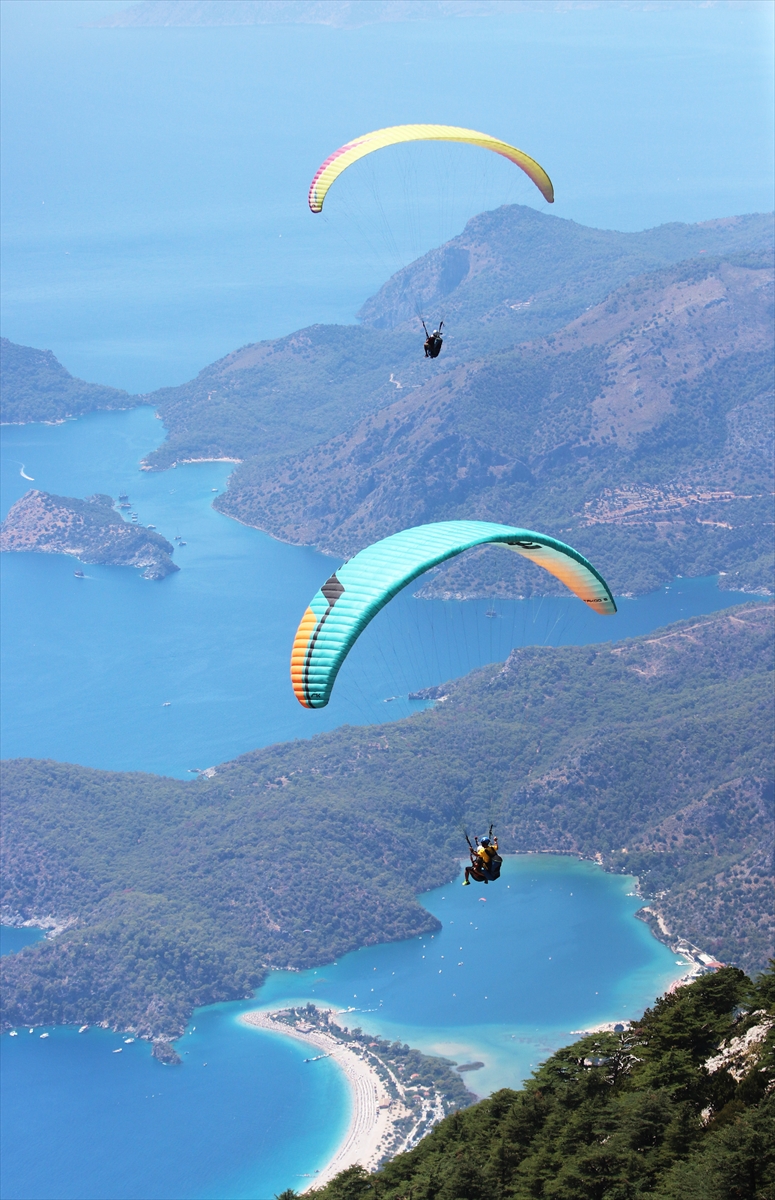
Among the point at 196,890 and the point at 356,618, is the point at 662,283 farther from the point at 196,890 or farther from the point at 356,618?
the point at 356,618

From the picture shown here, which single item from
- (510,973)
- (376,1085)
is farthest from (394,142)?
(510,973)

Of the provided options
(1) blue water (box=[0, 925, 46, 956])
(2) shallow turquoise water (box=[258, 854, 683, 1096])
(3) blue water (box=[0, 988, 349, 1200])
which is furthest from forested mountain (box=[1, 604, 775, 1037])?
(3) blue water (box=[0, 988, 349, 1200])

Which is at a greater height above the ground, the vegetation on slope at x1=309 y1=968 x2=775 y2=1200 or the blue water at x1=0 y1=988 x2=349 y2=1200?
the blue water at x1=0 y1=988 x2=349 y2=1200

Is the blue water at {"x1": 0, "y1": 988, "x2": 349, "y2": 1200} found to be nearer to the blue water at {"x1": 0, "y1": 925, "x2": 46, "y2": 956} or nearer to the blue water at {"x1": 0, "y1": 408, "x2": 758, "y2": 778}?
the blue water at {"x1": 0, "y1": 925, "x2": 46, "y2": 956}

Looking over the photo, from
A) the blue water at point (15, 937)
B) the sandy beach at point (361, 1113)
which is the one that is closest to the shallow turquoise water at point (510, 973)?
the sandy beach at point (361, 1113)

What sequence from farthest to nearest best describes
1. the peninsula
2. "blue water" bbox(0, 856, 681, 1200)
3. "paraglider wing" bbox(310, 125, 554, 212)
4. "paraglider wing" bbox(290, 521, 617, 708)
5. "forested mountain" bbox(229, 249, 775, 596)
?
"forested mountain" bbox(229, 249, 775, 596) < "blue water" bbox(0, 856, 681, 1200) < the peninsula < "paraglider wing" bbox(310, 125, 554, 212) < "paraglider wing" bbox(290, 521, 617, 708)

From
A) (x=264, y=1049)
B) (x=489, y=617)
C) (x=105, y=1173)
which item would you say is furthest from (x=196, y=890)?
(x=489, y=617)
